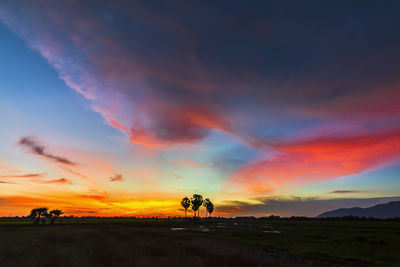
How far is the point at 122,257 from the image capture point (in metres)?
25.1

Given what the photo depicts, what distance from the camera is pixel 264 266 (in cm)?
2188

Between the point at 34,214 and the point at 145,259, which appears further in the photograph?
the point at 34,214

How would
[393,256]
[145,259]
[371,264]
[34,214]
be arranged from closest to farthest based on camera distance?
[145,259] < [371,264] < [393,256] < [34,214]

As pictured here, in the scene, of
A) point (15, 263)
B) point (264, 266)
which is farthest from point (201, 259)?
point (15, 263)

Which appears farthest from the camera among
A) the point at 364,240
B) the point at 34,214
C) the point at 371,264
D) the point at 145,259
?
the point at 34,214

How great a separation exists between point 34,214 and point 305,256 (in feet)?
550

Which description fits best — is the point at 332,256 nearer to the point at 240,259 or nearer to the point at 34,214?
the point at 240,259

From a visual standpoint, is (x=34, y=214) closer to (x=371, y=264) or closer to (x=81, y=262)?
(x=81, y=262)

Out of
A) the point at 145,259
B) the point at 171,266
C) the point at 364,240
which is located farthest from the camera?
the point at 364,240

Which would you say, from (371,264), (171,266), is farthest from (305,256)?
(171,266)

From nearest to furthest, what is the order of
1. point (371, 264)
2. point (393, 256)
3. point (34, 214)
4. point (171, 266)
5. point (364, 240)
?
point (171, 266)
point (371, 264)
point (393, 256)
point (364, 240)
point (34, 214)

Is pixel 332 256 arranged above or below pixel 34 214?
below

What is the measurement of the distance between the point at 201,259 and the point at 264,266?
6122mm

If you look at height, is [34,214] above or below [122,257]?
above
